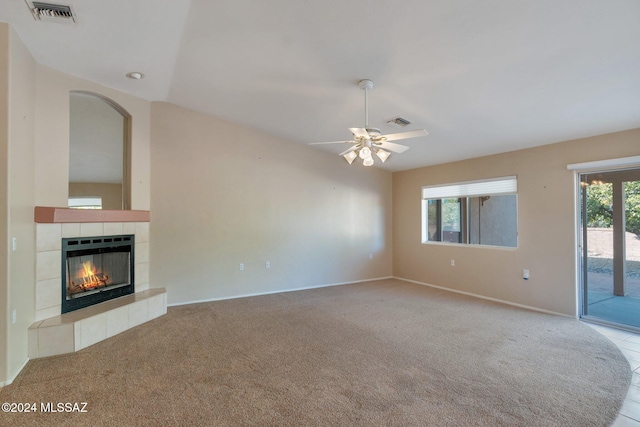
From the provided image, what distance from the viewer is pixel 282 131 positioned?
5.28 meters

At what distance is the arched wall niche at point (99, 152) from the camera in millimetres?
4207

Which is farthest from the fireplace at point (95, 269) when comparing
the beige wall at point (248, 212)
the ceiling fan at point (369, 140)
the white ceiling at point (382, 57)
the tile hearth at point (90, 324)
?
the ceiling fan at point (369, 140)

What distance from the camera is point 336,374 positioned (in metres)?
2.63

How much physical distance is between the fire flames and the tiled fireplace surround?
0.89 feet

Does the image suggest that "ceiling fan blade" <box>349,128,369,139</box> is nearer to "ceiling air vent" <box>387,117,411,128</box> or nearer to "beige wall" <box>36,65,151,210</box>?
"ceiling air vent" <box>387,117,411,128</box>

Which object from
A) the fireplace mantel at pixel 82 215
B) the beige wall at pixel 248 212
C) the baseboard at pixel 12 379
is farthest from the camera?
the beige wall at pixel 248 212

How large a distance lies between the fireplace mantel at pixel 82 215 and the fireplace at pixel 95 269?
23 cm

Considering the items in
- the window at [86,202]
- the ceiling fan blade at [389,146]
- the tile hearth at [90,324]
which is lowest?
the tile hearth at [90,324]

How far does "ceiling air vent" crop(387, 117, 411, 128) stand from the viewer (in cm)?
405

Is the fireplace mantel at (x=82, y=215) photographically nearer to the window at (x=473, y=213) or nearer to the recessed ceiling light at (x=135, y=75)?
the recessed ceiling light at (x=135, y=75)

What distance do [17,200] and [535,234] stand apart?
20.6 feet

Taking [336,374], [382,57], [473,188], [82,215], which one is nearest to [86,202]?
[82,215]

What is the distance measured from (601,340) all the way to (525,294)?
1.28m

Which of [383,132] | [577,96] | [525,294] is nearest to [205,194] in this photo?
[383,132]
